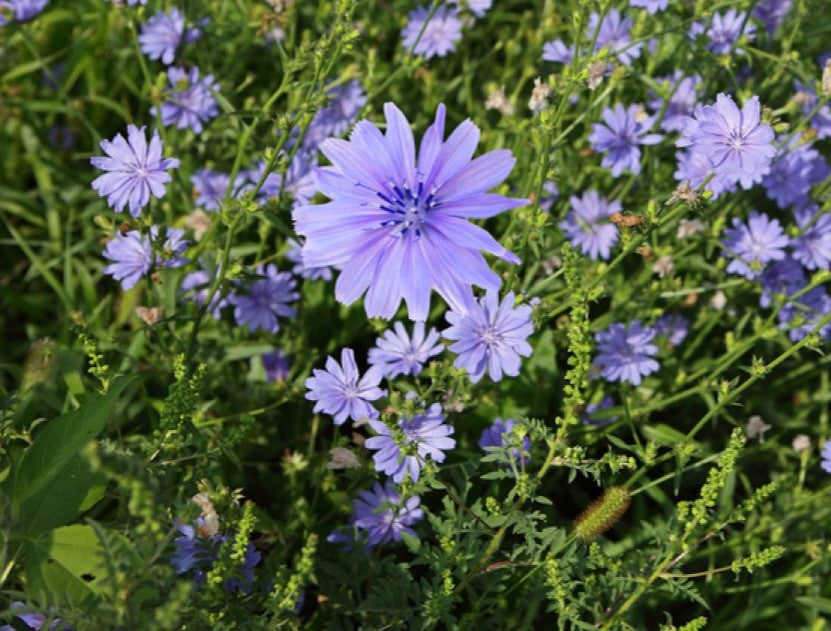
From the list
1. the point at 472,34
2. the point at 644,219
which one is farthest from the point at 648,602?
the point at 472,34

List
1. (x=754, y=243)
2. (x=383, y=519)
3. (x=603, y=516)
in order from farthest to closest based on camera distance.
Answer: (x=754, y=243), (x=383, y=519), (x=603, y=516)

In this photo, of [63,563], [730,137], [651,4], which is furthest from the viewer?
[651,4]

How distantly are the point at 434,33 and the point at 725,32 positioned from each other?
1.17 m

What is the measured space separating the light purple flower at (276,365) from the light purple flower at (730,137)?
5.28 ft

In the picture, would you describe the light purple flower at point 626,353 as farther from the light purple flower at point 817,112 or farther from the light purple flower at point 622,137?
the light purple flower at point 817,112

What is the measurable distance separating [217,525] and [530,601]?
1.10 metres

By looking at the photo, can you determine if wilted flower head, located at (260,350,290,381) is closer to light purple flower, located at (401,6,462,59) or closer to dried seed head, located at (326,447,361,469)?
dried seed head, located at (326,447,361,469)

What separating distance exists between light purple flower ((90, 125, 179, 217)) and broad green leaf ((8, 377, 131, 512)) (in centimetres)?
78

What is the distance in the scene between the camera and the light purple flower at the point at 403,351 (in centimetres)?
282

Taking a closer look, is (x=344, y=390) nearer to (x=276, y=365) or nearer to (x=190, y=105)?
(x=276, y=365)

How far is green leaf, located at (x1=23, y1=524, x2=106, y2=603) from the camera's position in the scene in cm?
210

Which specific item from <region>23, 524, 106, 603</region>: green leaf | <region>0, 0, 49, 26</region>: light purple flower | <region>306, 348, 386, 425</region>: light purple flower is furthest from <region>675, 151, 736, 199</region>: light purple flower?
<region>0, 0, 49, 26</region>: light purple flower

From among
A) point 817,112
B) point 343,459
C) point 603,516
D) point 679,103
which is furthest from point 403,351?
point 817,112

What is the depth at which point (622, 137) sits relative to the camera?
3.46 metres
